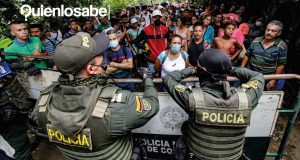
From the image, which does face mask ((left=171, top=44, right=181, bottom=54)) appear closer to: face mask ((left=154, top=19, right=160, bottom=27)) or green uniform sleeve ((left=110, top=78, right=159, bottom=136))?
face mask ((left=154, top=19, right=160, bottom=27))

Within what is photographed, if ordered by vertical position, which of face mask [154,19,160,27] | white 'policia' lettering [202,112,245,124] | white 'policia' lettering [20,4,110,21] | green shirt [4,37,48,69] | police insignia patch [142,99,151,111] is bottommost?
white 'policia' lettering [202,112,245,124]

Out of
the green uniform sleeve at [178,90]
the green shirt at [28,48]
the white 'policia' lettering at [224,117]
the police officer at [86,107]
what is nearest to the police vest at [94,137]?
the police officer at [86,107]

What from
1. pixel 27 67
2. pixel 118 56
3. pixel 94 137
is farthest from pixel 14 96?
pixel 94 137

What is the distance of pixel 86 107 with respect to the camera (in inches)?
65.0

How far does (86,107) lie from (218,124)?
45.3 inches

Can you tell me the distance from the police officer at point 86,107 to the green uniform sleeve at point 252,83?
2.97 feet

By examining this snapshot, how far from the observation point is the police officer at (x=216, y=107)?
1.92m

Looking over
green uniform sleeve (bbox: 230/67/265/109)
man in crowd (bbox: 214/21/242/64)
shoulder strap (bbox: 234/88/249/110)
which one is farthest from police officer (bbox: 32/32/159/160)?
man in crowd (bbox: 214/21/242/64)

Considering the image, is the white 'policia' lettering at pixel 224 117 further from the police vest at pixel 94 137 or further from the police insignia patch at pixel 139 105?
the police vest at pixel 94 137

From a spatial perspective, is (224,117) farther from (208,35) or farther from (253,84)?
(208,35)

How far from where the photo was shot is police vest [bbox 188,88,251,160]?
1.92 m

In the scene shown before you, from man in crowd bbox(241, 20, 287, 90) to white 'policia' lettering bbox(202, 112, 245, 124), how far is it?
2.12 metres

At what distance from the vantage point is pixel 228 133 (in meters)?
2.00

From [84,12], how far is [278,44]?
9.81 metres
